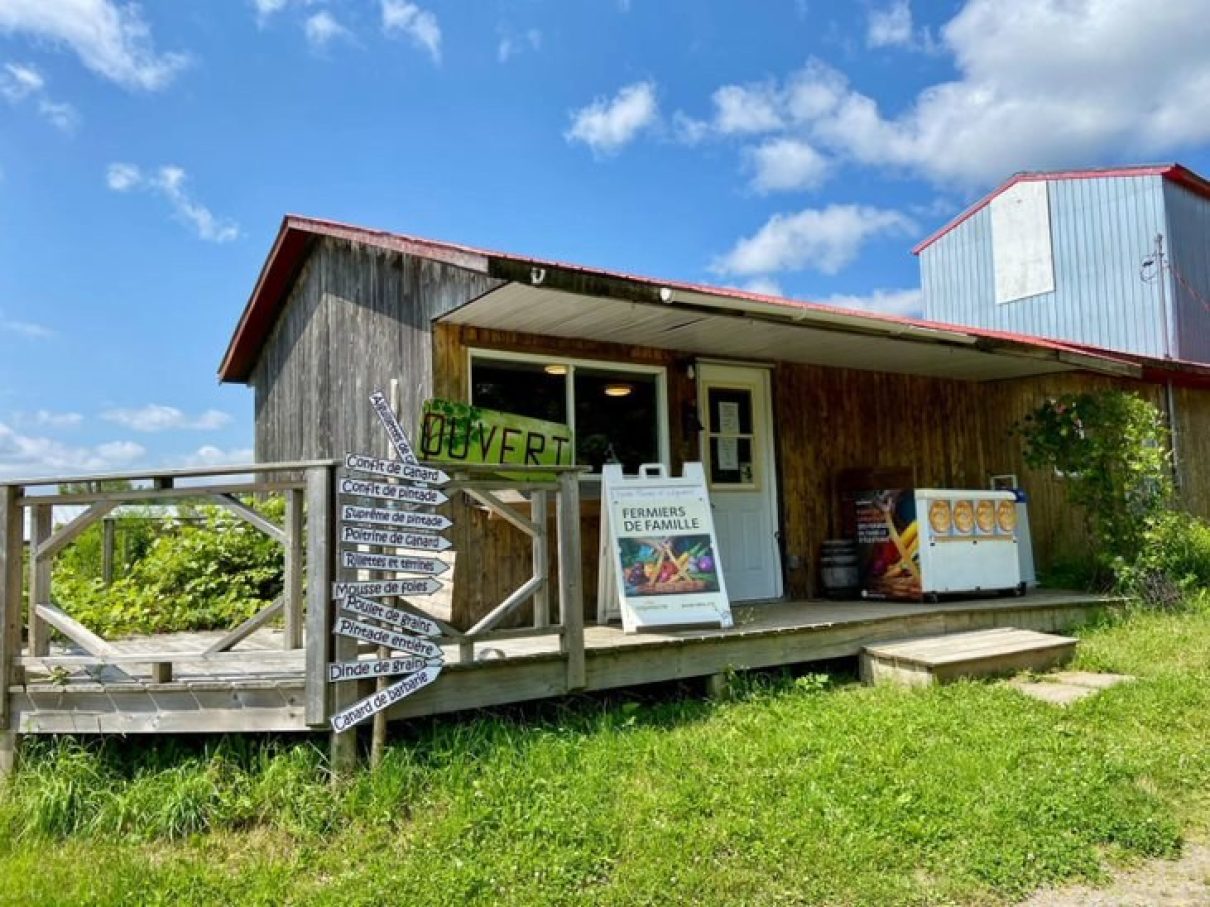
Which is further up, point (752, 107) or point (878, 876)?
point (752, 107)

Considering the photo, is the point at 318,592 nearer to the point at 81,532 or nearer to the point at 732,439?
the point at 81,532

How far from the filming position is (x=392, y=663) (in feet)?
12.4

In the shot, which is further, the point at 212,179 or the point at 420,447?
the point at 212,179


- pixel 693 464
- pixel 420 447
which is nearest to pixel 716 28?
pixel 693 464

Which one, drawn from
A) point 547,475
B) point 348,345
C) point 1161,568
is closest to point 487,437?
point 547,475

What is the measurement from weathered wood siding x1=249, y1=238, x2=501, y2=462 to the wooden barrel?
3.97 meters

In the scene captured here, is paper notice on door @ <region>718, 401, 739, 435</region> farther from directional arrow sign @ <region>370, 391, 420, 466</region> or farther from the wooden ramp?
directional arrow sign @ <region>370, 391, 420, 466</region>

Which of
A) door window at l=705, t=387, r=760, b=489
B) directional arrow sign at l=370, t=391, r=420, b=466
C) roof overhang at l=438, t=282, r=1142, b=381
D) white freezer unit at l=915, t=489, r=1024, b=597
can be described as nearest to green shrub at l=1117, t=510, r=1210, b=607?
white freezer unit at l=915, t=489, r=1024, b=597

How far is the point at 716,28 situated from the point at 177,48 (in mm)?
6308

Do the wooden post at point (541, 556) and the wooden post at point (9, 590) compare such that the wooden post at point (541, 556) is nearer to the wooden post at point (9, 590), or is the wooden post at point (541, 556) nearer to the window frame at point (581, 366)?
the window frame at point (581, 366)

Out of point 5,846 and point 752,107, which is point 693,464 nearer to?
point 5,846

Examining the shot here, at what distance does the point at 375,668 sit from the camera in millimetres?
3736

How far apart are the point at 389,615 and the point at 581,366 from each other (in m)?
3.10

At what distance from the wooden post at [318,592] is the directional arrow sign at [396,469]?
0.47 feet
